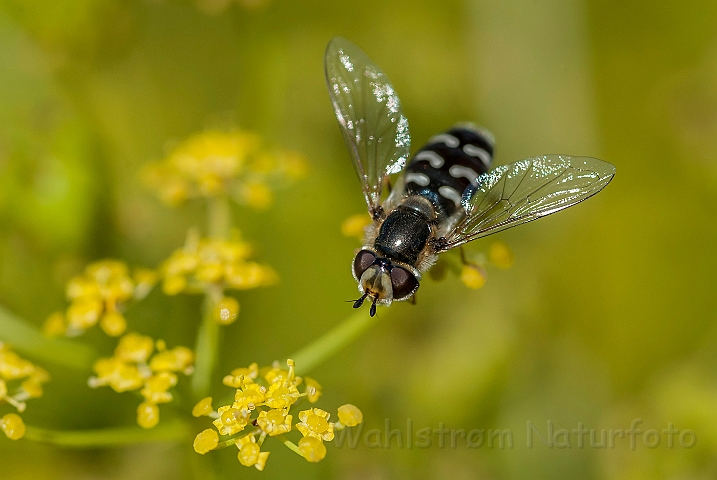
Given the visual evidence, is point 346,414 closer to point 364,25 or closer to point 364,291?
point 364,291

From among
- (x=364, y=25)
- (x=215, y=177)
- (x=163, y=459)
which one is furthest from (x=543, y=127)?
(x=163, y=459)

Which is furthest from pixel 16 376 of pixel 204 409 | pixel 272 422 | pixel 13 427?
pixel 272 422

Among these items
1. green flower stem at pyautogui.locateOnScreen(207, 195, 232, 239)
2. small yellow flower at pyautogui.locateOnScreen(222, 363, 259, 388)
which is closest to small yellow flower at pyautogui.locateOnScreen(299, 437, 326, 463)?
small yellow flower at pyautogui.locateOnScreen(222, 363, 259, 388)

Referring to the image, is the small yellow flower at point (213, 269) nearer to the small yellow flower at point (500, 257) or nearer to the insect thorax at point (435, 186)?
the insect thorax at point (435, 186)

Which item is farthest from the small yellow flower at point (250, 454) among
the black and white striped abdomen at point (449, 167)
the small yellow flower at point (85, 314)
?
the black and white striped abdomen at point (449, 167)

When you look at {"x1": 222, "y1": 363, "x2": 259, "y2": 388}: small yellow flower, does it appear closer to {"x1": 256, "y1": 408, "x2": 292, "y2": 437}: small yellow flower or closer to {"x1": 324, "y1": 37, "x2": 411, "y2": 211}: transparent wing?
{"x1": 256, "y1": 408, "x2": 292, "y2": 437}: small yellow flower

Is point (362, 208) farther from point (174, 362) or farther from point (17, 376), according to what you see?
point (17, 376)

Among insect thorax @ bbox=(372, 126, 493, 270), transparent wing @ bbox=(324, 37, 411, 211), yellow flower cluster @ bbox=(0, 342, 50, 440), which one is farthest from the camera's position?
transparent wing @ bbox=(324, 37, 411, 211)
